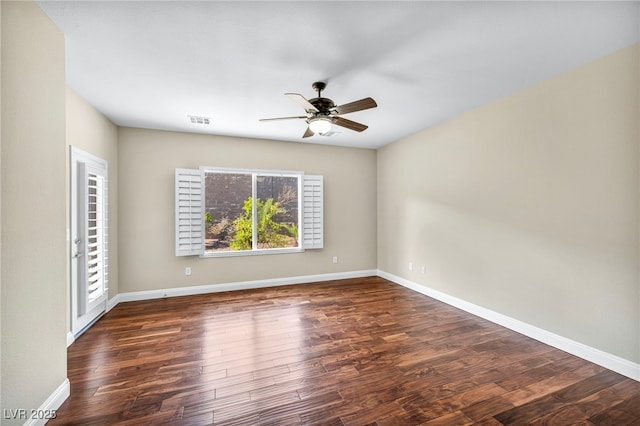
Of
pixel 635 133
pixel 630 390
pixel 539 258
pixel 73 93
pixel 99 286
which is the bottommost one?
pixel 630 390

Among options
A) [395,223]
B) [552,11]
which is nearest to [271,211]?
[395,223]

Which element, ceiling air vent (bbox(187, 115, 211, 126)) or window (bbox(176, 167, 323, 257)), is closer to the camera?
ceiling air vent (bbox(187, 115, 211, 126))

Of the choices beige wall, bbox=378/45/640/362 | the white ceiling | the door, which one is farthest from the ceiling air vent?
beige wall, bbox=378/45/640/362

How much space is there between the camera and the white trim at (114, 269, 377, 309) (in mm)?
4159

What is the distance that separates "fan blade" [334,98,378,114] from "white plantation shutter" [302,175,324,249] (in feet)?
8.14

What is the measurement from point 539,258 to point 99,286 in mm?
4997

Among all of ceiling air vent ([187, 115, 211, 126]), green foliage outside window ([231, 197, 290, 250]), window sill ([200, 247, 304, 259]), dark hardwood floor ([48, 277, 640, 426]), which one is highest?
ceiling air vent ([187, 115, 211, 126])

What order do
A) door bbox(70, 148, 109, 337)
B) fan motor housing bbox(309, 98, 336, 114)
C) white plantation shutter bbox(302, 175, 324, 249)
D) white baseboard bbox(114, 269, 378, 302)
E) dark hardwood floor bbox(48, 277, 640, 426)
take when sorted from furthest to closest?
white plantation shutter bbox(302, 175, 324, 249) → white baseboard bbox(114, 269, 378, 302) → door bbox(70, 148, 109, 337) → fan motor housing bbox(309, 98, 336, 114) → dark hardwood floor bbox(48, 277, 640, 426)

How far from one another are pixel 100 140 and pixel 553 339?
5501 mm

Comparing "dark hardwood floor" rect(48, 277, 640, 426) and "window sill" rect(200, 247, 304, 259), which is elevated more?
"window sill" rect(200, 247, 304, 259)

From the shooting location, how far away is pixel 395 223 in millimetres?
5109

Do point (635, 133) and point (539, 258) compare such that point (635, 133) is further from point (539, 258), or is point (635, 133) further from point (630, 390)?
point (630, 390)

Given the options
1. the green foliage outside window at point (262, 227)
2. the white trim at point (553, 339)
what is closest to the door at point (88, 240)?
the green foliage outside window at point (262, 227)

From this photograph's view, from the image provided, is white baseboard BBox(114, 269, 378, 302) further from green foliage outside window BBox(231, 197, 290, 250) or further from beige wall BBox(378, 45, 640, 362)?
beige wall BBox(378, 45, 640, 362)
